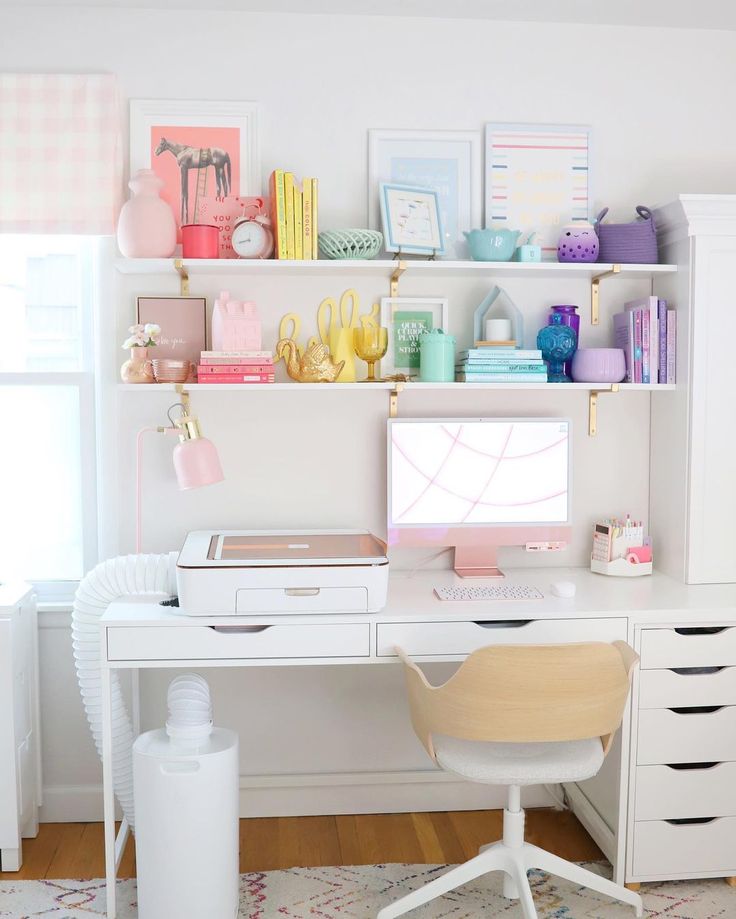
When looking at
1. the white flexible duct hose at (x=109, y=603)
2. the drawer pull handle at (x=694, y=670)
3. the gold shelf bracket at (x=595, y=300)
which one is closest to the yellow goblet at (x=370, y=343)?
the gold shelf bracket at (x=595, y=300)

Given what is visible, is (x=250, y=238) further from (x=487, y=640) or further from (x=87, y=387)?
A: (x=487, y=640)

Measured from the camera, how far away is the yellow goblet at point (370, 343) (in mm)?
2785

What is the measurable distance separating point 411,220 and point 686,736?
169cm

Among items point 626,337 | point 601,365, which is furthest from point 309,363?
point 626,337

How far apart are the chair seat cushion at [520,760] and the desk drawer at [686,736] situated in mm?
241

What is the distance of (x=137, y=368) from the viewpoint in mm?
2695

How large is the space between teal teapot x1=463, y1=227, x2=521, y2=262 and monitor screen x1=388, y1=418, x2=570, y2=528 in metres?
0.50

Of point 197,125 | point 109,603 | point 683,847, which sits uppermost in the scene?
point 197,125

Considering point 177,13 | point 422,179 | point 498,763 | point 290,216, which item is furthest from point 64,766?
point 177,13

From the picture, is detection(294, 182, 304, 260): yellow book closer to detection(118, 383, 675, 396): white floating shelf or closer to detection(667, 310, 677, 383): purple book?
detection(118, 383, 675, 396): white floating shelf

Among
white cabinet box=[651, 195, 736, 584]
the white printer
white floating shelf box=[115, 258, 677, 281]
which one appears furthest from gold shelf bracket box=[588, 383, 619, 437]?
the white printer

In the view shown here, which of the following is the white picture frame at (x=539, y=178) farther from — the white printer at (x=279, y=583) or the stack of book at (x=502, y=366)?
the white printer at (x=279, y=583)

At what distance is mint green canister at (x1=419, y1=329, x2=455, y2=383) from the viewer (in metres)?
2.78

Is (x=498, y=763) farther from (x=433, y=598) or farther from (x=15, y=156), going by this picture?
(x=15, y=156)
